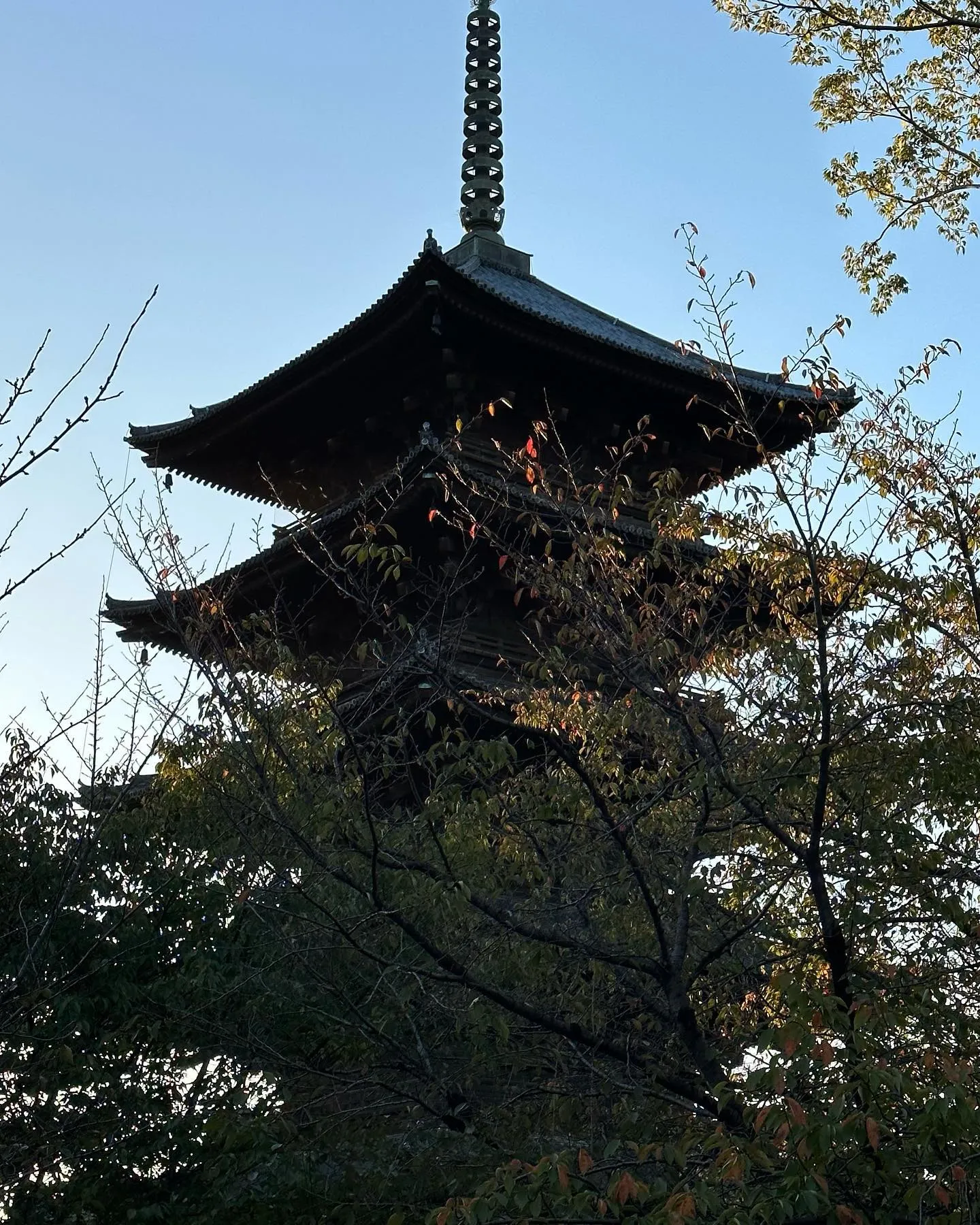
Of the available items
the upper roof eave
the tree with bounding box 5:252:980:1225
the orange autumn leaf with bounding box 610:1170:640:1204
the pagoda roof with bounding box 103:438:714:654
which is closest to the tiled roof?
the upper roof eave

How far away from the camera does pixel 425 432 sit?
14219mm

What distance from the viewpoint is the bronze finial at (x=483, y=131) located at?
923 inches

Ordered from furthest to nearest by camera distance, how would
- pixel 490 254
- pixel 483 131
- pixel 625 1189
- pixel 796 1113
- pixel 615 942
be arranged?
pixel 483 131 → pixel 490 254 → pixel 615 942 → pixel 625 1189 → pixel 796 1113

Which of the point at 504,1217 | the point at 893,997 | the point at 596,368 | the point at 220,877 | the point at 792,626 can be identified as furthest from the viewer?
the point at 596,368

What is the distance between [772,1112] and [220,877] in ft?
21.5

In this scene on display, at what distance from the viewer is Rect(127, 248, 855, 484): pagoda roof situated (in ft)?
51.5

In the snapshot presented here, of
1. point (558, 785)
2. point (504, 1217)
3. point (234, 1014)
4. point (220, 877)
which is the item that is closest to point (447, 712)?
point (220, 877)

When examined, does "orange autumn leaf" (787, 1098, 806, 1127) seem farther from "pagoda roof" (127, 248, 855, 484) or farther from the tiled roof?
the tiled roof

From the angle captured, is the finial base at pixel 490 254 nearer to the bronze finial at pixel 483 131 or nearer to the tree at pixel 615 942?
the bronze finial at pixel 483 131

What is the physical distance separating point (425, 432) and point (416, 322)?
7.92ft

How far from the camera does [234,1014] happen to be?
9219 mm

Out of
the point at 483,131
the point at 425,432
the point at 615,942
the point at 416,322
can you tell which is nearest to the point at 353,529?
the point at 425,432

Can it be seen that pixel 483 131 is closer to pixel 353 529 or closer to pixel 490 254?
pixel 490 254

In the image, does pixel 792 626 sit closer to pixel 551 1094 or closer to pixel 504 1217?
pixel 551 1094
